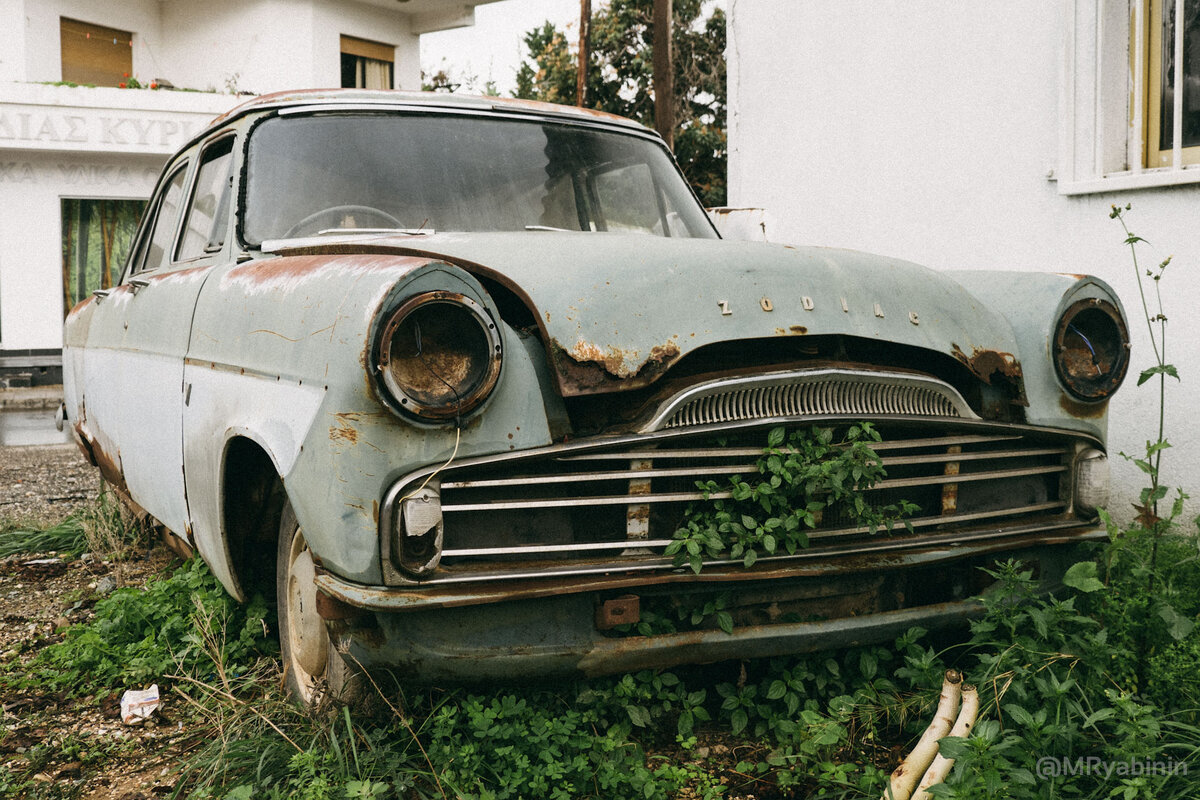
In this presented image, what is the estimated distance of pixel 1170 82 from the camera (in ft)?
13.4

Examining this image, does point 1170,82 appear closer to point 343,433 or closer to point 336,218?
point 336,218

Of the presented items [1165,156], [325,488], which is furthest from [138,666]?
[1165,156]

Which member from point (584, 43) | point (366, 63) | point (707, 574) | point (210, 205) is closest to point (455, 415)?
point (707, 574)

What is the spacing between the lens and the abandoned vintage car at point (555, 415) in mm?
2016

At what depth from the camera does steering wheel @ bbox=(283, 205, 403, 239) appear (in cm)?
297

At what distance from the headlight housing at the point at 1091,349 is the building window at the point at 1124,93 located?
1.50 meters

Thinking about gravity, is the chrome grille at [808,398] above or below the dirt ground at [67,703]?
above

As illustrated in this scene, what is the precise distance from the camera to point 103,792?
231 cm

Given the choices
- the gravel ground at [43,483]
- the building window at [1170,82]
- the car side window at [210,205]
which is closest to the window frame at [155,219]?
the car side window at [210,205]

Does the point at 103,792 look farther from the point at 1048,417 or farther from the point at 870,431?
the point at 1048,417

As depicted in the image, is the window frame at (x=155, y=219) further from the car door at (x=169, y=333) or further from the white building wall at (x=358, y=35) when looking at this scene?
the white building wall at (x=358, y=35)

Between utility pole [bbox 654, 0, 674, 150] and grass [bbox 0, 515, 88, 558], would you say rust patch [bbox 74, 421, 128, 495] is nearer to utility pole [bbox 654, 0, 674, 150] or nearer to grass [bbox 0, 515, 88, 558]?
grass [bbox 0, 515, 88, 558]

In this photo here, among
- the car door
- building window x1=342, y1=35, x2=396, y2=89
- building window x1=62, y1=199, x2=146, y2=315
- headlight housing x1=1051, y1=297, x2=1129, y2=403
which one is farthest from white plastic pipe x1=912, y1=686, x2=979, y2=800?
building window x1=342, y1=35, x2=396, y2=89

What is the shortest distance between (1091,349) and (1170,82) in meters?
2.00
